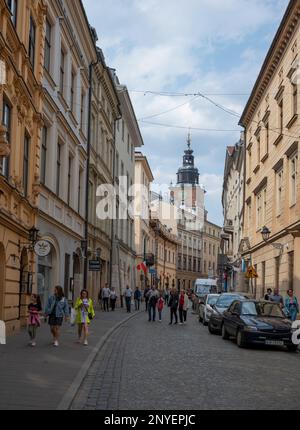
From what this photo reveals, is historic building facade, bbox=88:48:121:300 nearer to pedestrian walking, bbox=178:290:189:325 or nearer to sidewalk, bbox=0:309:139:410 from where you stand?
pedestrian walking, bbox=178:290:189:325

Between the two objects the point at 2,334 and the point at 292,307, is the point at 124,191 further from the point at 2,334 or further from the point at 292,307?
the point at 2,334

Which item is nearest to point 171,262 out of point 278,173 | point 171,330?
point 278,173

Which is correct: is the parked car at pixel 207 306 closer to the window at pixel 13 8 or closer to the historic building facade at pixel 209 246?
the window at pixel 13 8

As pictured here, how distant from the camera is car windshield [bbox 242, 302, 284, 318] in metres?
→ 18.2

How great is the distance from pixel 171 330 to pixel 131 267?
34284 mm

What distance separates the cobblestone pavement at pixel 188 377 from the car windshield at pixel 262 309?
3.61 ft

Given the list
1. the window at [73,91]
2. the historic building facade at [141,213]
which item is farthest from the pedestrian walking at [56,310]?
the historic building facade at [141,213]

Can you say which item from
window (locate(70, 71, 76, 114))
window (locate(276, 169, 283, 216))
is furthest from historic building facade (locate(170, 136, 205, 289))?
window (locate(70, 71, 76, 114))

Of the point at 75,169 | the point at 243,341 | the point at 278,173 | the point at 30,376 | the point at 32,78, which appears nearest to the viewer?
the point at 30,376

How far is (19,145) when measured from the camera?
1780 cm

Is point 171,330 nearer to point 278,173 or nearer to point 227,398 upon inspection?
point 278,173

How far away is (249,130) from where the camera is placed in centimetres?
4141

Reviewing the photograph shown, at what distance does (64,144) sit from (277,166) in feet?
34.9

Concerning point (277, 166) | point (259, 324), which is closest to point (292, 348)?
point (259, 324)
